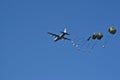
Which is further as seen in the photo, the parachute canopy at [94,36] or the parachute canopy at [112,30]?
the parachute canopy at [94,36]

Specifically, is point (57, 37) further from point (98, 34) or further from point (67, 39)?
point (98, 34)

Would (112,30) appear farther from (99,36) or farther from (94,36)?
(94,36)

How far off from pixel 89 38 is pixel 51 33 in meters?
28.3

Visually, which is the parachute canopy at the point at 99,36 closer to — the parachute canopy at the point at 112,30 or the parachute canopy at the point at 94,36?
the parachute canopy at the point at 94,36

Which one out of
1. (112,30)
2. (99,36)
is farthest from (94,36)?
(112,30)

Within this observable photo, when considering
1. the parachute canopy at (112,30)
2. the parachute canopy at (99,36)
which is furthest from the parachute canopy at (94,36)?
the parachute canopy at (112,30)

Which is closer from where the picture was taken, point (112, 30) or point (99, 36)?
point (112, 30)

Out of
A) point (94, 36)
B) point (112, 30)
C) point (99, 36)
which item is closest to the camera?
point (112, 30)

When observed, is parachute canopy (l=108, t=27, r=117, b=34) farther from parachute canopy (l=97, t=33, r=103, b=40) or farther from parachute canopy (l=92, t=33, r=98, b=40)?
parachute canopy (l=92, t=33, r=98, b=40)

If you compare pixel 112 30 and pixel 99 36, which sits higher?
pixel 112 30

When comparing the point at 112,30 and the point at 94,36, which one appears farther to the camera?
the point at 94,36

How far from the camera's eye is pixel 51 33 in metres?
112

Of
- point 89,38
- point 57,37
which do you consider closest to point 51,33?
point 57,37

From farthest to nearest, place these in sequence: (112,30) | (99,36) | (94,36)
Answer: (94,36) → (99,36) → (112,30)
